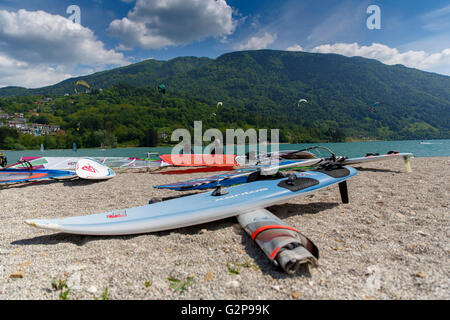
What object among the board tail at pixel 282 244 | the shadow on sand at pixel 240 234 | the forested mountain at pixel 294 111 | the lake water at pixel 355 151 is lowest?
the lake water at pixel 355 151

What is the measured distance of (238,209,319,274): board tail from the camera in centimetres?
228

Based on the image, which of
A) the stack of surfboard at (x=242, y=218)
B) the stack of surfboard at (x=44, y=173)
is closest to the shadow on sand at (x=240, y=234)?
the stack of surfboard at (x=242, y=218)

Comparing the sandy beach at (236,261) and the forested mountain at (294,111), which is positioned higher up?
the forested mountain at (294,111)

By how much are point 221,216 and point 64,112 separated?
397 ft

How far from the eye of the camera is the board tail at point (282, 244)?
2.28m

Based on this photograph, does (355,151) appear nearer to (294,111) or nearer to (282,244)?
(282,244)

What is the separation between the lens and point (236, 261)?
2637mm

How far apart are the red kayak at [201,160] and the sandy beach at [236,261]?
7517 mm

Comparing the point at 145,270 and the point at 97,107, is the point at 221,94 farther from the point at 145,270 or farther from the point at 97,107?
the point at 145,270

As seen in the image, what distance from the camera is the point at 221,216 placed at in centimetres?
350

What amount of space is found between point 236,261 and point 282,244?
61cm

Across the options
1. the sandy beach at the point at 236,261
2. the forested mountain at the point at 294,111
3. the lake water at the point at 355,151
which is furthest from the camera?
the forested mountain at the point at 294,111

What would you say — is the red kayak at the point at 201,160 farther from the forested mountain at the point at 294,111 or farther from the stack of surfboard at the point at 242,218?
the forested mountain at the point at 294,111
